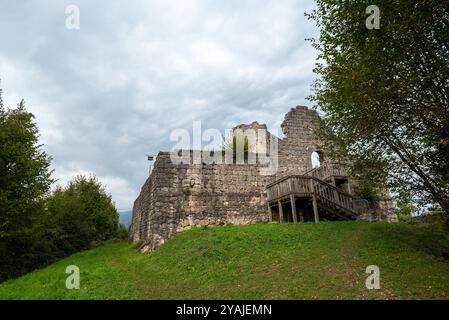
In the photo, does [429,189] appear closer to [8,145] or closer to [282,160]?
[282,160]

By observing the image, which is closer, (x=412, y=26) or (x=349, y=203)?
(x=412, y=26)

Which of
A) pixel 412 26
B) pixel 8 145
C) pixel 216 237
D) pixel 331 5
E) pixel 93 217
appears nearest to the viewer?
pixel 412 26

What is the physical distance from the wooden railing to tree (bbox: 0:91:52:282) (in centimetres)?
1398

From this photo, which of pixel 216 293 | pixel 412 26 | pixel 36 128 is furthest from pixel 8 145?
pixel 412 26

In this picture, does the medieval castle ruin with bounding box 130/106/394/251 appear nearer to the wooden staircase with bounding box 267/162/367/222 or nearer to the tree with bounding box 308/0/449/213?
the wooden staircase with bounding box 267/162/367/222

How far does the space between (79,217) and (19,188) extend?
12.0m

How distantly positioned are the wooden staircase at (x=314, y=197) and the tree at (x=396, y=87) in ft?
22.8

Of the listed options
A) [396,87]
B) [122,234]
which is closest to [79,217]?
[122,234]

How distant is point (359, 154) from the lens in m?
11.0

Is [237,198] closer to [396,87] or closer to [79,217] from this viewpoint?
[396,87]

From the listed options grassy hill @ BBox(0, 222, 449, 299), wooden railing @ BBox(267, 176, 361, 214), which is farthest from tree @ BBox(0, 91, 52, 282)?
wooden railing @ BBox(267, 176, 361, 214)

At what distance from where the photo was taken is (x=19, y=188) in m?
17.3
